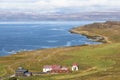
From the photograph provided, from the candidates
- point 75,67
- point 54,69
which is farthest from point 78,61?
point 54,69

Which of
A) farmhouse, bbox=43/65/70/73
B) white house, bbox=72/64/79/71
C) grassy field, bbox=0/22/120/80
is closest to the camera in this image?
grassy field, bbox=0/22/120/80

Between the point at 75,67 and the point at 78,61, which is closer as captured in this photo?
the point at 75,67

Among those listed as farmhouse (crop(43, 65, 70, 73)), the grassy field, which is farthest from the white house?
farmhouse (crop(43, 65, 70, 73))

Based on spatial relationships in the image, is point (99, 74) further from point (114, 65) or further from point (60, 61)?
point (60, 61)

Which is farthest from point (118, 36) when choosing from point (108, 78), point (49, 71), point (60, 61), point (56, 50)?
point (108, 78)

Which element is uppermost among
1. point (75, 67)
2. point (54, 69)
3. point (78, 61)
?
point (54, 69)

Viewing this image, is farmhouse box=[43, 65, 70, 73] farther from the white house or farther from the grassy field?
the grassy field

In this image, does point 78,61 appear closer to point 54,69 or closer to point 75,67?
point 75,67

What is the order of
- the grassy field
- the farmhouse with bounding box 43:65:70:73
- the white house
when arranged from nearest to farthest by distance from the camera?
the grassy field, the farmhouse with bounding box 43:65:70:73, the white house
